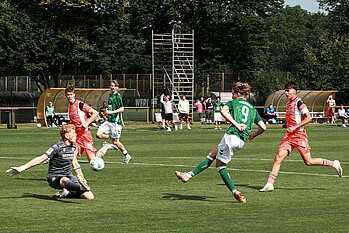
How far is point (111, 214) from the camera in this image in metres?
7.77

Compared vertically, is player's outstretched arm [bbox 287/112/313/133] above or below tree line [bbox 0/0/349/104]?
below

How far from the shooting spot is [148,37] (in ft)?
178

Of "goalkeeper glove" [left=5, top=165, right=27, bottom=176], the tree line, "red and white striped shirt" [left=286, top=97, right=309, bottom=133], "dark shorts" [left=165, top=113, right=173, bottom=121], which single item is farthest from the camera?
the tree line

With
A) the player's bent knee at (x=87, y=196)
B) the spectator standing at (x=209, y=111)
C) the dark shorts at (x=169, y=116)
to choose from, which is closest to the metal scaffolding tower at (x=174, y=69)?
the spectator standing at (x=209, y=111)

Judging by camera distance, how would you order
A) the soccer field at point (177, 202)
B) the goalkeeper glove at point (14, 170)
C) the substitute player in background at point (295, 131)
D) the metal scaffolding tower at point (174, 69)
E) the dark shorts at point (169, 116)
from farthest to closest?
1. the metal scaffolding tower at point (174, 69)
2. the dark shorts at point (169, 116)
3. the substitute player in background at point (295, 131)
4. the goalkeeper glove at point (14, 170)
5. the soccer field at point (177, 202)

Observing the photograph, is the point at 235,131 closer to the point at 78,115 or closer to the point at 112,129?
the point at 78,115

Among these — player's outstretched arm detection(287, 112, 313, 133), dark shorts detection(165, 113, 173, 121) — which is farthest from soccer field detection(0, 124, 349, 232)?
dark shorts detection(165, 113, 173, 121)

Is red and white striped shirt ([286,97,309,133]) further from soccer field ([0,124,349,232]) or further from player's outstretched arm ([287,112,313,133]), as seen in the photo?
soccer field ([0,124,349,232])

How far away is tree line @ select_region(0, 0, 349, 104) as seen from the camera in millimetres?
45156

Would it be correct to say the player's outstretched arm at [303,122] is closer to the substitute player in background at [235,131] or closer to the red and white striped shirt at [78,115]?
the substitute player in background at [235,131]

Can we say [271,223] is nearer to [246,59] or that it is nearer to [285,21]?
[246,59]

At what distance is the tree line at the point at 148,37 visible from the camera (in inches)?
1778

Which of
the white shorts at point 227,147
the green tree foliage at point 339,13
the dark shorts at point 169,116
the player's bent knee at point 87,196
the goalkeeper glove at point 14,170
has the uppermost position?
the green tree foliage at point 339,13

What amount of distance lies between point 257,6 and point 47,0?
66.4 feet
